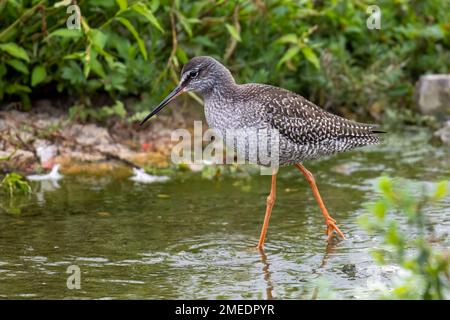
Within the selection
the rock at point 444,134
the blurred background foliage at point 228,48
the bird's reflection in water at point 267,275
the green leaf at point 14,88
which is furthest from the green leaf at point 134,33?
the rock at point 444,134

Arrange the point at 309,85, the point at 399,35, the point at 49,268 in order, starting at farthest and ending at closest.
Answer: the point at 399,35 → the point at 309,85 → the point at 49,268

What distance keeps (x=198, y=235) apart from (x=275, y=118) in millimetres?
1185

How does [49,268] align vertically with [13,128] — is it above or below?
below

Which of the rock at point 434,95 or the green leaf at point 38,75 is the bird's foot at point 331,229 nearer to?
the green leaf at point 38,75

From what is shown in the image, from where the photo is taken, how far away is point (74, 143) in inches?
416

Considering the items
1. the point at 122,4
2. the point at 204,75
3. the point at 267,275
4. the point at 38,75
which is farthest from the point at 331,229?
the point at 38,75

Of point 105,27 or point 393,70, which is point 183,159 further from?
point 393,70

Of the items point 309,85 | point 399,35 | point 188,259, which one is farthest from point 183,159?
point 399,35

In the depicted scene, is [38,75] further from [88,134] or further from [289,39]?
[289,39]

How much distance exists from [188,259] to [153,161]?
3.25 m

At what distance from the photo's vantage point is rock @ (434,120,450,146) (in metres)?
11.4

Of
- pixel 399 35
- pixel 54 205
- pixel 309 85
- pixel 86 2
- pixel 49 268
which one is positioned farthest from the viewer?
pixel 399 35
